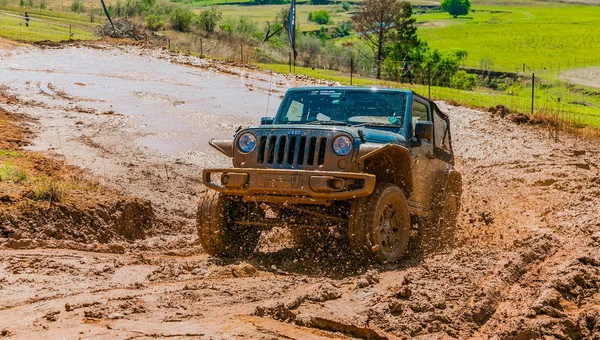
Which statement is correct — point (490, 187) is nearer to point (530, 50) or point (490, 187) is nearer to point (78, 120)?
point (78, 120)

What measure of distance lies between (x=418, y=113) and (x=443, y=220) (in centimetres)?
159

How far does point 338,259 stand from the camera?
30.9 ft

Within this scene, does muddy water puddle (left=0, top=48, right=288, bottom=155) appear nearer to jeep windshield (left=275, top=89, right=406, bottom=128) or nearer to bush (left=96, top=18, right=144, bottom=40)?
jeep windshield (left=275, top=89, right=406, bottom=128)

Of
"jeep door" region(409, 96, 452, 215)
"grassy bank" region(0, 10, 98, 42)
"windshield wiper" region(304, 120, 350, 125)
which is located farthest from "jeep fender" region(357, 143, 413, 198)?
"grassy bank" region(0, 10, 98, 42)

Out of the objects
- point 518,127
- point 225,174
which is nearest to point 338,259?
point 225,174

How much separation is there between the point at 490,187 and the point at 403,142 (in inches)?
305

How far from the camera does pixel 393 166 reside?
988cm

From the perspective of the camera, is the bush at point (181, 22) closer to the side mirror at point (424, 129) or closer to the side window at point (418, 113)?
the side window at point (418, 113)

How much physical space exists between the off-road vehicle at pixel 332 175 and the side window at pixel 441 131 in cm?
57

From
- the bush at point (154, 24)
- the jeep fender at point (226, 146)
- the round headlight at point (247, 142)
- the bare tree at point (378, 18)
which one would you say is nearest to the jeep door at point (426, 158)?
the round headlight at point (247, 142)

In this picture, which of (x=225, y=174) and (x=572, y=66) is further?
(x=572, y=66)

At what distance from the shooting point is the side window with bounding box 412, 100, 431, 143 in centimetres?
1050

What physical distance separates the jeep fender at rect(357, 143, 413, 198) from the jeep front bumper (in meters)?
0.55

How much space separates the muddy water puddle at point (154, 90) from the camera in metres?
21.4
